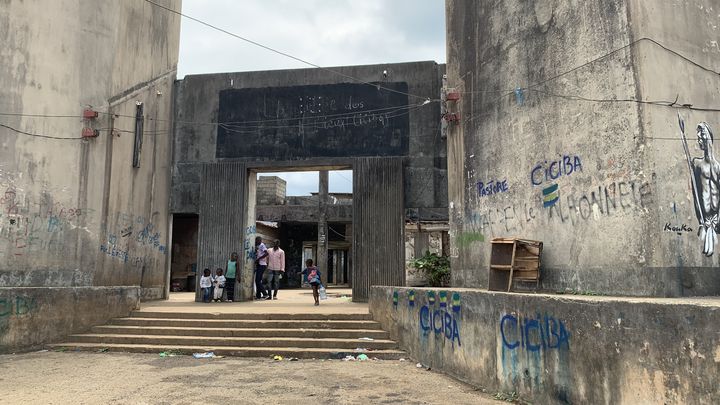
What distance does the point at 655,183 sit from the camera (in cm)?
716

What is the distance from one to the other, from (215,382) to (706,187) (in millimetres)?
7387

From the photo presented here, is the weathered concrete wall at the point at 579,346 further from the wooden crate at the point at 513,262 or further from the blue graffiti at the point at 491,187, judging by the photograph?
the blue graffiti at the point at 491,187

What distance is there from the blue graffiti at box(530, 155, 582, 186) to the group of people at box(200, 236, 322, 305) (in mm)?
6097

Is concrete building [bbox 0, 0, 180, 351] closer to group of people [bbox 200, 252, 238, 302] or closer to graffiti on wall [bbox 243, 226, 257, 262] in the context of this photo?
group of people [bbox 200, 252, 238, 302]

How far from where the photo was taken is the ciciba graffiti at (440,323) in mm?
7062

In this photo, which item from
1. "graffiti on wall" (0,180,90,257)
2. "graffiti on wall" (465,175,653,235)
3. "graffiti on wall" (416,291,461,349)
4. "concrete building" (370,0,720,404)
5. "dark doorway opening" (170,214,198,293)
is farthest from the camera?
"dark doorway opening" (170,214,198,293)

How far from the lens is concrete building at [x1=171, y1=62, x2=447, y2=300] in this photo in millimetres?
13523

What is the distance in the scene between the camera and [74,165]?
11.5 m

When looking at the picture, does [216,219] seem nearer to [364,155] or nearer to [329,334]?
[364,155]

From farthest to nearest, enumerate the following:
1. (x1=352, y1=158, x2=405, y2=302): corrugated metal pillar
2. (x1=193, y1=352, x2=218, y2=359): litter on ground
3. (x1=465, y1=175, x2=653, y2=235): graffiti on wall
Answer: (x1=352, y1=158, x2=405, y2=302): corrugated metal pillar < (x1=193, y1=352, x2=218, y2=359): litter on ground < (x1=465, y1=175, x2=653, y2=235): graffiti on wall

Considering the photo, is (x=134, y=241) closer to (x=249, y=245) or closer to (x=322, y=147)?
(x=249, y=245)

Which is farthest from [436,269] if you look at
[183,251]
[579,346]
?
[183,251]

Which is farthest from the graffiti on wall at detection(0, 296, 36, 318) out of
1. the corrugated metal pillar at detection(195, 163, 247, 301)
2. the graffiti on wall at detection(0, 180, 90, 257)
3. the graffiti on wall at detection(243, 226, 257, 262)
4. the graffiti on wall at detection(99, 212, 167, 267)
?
the graffiti on wall at detection(243, 226, 257, 262)

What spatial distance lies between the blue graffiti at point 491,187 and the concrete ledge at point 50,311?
7.66 meters
